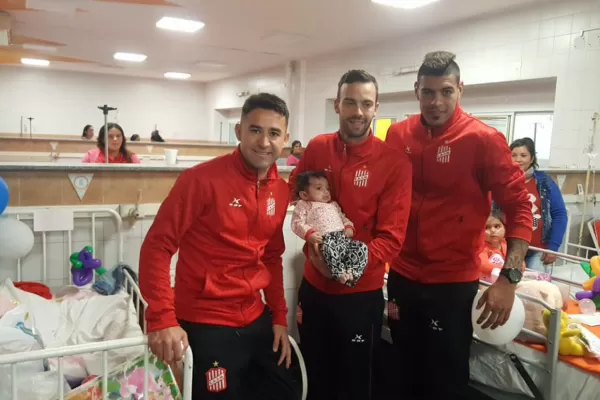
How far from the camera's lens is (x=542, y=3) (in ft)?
16.2

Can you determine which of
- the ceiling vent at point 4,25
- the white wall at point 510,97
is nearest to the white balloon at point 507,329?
the white wall at point 510,97

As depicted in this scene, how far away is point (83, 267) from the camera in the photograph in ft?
7.72

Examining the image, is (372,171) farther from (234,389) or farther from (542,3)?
(542,3)

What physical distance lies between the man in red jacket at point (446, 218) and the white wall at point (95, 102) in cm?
1323

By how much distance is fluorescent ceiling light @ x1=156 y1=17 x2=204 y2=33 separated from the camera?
21.6 ft

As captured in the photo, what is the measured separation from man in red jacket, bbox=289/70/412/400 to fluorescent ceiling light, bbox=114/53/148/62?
9.18 meters

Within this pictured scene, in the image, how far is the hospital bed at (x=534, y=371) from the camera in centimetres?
208

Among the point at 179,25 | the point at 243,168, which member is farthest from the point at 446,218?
the point at 179,25

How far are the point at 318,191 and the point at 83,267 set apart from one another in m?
1.32

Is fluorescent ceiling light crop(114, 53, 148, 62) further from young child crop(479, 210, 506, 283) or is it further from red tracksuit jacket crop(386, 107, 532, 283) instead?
red tracksuit jacket crop(386, 107, 532, 283)

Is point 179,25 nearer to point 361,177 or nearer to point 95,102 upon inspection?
point 361,177

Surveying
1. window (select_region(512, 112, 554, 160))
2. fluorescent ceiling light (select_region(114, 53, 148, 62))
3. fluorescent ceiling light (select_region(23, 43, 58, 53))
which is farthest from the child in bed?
fluorescent ceiling light (select_region(23, 43, 58, 53))

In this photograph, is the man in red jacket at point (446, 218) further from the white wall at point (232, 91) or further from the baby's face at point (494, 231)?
the white wall at point (232, 91)

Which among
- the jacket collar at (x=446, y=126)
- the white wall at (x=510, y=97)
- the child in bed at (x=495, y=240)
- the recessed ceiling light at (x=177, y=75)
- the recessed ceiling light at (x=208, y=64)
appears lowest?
the child in bed at (x=495, y=240)
